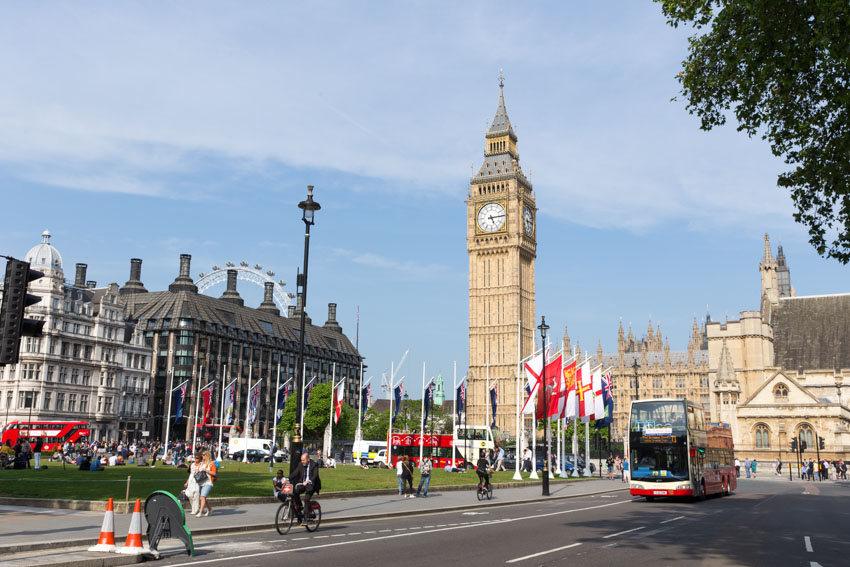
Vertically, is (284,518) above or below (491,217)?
below

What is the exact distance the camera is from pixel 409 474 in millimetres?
30062

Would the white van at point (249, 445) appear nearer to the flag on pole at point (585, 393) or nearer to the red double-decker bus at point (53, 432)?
the red double-decker bus at point (53, 432)

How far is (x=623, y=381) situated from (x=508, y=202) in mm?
39965

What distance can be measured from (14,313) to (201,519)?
32.8 feet

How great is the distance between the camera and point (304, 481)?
1886cm

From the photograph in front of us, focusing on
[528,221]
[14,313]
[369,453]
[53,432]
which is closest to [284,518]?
[14,313]

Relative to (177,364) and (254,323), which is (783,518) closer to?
(177,364)

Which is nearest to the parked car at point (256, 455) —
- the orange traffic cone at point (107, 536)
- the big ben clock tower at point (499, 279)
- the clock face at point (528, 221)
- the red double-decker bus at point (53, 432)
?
the red double-decker bus at point (53, 432)

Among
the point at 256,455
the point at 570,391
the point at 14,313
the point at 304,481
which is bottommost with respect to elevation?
the point at 256,455

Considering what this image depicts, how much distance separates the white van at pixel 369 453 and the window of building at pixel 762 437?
127 feet

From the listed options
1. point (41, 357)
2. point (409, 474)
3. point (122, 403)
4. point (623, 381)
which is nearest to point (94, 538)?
point (409, 474)

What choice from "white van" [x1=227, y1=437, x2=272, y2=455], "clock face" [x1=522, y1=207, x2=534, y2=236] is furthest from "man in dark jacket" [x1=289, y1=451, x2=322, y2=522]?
"clock face" [x1=522, y1=207, x2=534, y2=236]

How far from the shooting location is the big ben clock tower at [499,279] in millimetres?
120000

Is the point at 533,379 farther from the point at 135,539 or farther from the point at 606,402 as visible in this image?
the point at 135,539
